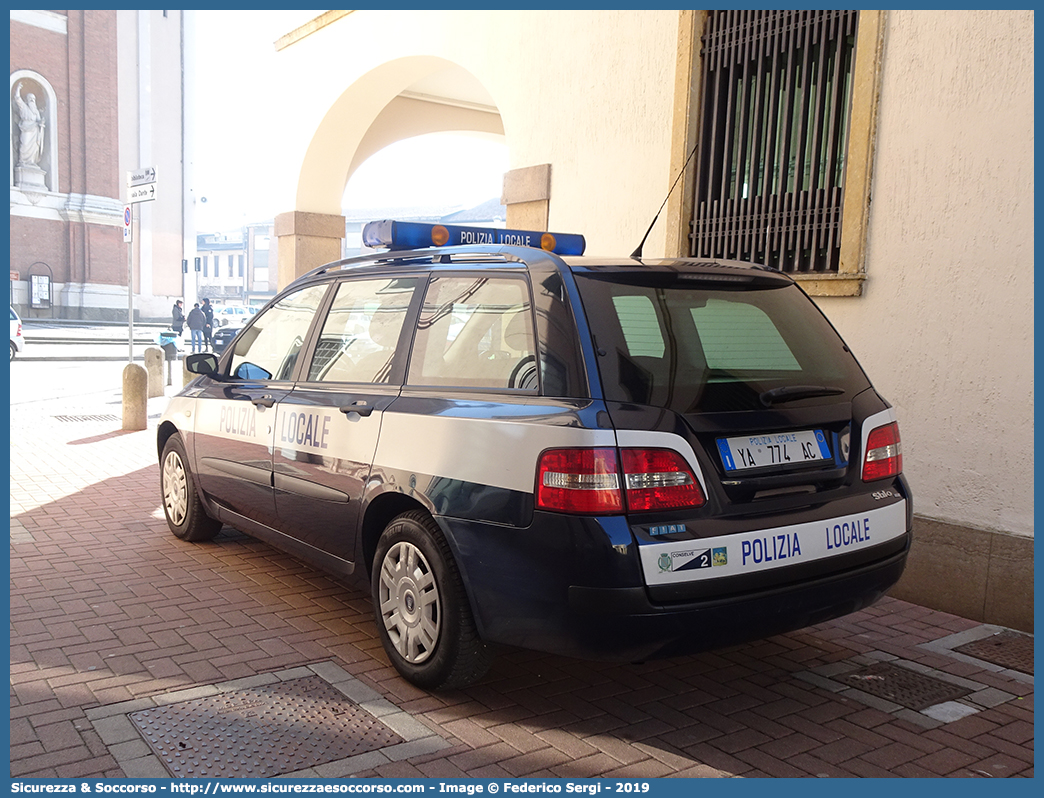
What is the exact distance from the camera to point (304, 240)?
1196 centimetres

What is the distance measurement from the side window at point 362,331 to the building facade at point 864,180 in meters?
2.40

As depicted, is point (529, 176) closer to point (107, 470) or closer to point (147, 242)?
point (107, 470)

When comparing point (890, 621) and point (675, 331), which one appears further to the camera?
point (890, 621)

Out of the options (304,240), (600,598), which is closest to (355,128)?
(304,240)

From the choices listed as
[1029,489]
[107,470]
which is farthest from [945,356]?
[107,470]

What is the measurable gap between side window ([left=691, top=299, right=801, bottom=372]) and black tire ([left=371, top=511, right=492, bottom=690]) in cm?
125

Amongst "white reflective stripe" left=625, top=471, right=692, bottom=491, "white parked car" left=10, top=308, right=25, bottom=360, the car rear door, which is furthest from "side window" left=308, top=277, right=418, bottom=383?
"white parked car" left=10, top=308, right=25, bottom=360

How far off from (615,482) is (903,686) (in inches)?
72.4

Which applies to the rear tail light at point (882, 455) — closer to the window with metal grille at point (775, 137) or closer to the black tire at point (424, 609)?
the black tire at point (424, 609)

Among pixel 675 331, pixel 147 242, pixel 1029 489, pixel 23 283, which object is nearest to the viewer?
pixel 675 331

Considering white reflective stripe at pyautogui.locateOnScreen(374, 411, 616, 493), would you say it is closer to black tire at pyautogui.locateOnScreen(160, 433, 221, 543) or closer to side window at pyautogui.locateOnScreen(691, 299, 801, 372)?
side window at pyautogui.locateOnScreen(691, 299, 801, 372)

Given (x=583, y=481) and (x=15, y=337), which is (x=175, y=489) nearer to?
(x=583, y=481)

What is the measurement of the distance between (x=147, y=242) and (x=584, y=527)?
48.2m

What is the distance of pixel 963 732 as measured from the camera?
3.50m
